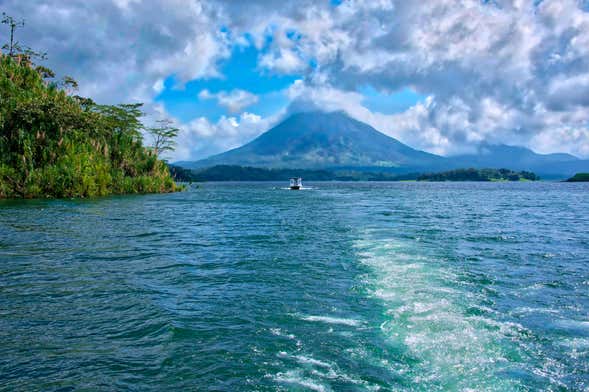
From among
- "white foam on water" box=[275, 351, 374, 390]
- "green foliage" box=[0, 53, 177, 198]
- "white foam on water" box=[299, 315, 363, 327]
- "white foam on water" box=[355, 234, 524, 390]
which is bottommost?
"white foam on water" box=[355, 234, 524, 390]

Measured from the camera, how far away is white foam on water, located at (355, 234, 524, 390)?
655 centimetres

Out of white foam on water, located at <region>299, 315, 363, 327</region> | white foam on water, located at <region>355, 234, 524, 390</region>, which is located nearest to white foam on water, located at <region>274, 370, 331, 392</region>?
white foam on water, located at <region>355, 234, 524, 390</region>

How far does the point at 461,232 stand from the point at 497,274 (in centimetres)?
1188

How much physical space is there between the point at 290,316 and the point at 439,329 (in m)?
3.41

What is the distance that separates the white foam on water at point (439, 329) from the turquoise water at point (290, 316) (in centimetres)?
4

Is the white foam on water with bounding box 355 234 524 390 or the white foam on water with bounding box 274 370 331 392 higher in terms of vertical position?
the white foam on water with bounding box 274 370 331 392

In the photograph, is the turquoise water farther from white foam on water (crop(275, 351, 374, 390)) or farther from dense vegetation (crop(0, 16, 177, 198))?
dense vegetation (crop(0, 16, 177, 198))

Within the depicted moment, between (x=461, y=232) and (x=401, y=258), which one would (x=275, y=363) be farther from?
(x=461, y=232)

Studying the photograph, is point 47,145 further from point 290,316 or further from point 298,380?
point 298,380

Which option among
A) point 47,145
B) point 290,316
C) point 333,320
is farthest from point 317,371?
point 47,145

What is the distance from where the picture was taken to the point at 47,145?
48.0m

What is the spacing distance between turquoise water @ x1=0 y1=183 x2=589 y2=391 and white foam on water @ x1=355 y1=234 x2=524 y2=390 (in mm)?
39

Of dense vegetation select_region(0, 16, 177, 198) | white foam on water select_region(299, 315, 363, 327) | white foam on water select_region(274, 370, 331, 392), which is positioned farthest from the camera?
dense vegetation select_region(0, 16, 177, 198)

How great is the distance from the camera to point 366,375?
6.50m
